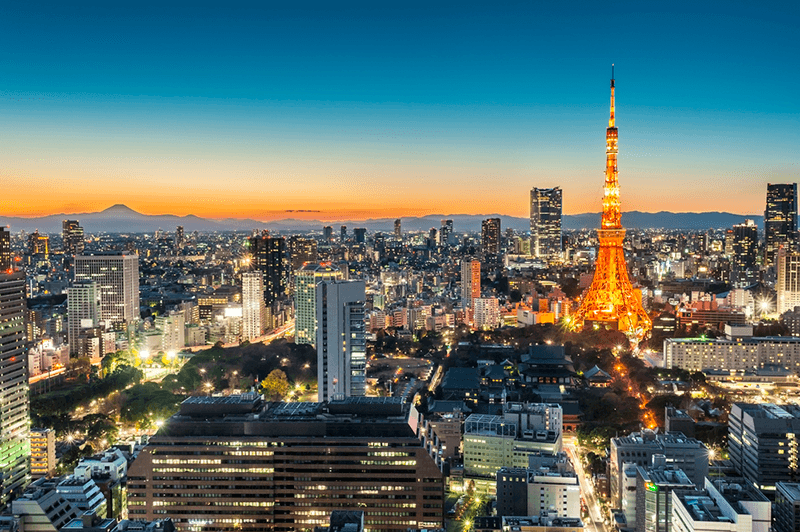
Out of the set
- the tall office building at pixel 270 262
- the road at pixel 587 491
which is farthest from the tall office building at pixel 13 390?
the tall office building at pixel 270 262

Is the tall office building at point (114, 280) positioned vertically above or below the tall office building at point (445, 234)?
below

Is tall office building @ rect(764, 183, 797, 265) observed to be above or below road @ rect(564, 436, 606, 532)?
above

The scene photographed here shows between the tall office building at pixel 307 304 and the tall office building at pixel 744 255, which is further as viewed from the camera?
the tall office building at pixel 744 255

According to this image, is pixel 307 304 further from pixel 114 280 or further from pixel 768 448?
pixel 768 448

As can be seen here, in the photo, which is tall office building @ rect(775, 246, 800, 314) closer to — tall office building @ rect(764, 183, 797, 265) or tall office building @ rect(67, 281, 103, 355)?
tall office building @ rect(764, 183, 797, 265)

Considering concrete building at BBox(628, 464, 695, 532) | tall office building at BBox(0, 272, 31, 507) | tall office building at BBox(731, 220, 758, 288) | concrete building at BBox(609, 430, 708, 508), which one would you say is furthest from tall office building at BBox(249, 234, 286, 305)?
concrete building at BBox(628, 464, 695, 532)

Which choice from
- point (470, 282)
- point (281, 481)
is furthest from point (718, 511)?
point (470, 282)

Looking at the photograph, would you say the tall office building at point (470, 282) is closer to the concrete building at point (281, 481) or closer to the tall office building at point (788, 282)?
the tall office building at point (788, 282)
